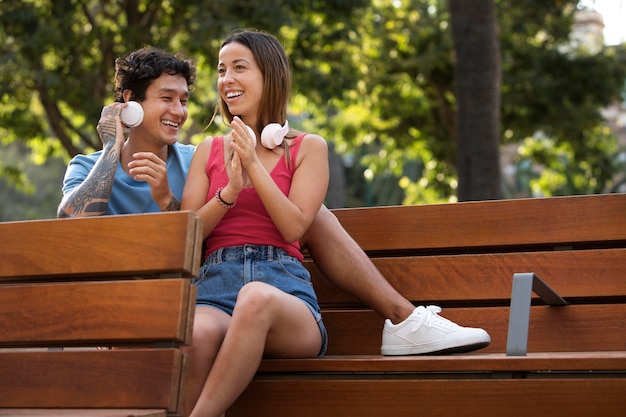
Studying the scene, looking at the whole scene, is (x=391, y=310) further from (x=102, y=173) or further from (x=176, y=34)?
(x=176, y=34)

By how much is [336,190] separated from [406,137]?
3.44m

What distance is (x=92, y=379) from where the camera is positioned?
11.3ft

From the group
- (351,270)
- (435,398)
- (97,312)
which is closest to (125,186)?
(351,270)

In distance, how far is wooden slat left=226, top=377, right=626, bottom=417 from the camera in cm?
341

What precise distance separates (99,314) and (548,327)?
194 centimetres

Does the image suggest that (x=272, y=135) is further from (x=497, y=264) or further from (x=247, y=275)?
(x=497, y=264)

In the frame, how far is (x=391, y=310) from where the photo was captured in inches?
170

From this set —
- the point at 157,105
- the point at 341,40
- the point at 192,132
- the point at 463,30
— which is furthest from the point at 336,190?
the point at 157,105

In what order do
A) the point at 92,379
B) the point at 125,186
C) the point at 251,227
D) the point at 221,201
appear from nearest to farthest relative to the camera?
the point at 92,379 < the point at 221,201 < the point at 251,227 < the point at 125,186

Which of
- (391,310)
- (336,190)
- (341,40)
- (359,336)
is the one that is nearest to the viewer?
(391,310)

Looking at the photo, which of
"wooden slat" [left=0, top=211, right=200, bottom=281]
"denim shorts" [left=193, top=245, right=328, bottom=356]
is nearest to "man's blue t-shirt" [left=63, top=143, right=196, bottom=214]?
"denim shorts" [left=193, top=245, right=328, bottom=356]

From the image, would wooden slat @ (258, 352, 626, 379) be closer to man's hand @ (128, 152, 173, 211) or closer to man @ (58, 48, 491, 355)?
man @ (58, 48, 491, 355)

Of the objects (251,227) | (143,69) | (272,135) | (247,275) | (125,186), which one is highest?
(143,69)

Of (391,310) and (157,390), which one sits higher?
(391,310)
